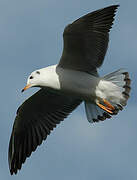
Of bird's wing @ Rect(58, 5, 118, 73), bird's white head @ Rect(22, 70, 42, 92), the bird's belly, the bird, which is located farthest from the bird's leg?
bird's white head @ Rect(22, 70, 42, 92)

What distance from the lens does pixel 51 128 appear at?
10.4 metres

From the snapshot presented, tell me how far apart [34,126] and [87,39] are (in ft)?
8.67

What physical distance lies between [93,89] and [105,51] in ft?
2.47

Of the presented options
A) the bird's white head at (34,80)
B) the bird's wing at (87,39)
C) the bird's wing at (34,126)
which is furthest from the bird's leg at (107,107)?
the bird's white head at (34,80)

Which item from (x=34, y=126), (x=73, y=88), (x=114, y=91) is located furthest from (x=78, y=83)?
(x=34, y=126)

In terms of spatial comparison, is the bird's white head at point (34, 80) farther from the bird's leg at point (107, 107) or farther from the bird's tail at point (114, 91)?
the bird's leg at point (107, 107)

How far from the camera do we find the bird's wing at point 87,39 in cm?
849

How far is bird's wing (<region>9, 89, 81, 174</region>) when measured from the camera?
1016 cm

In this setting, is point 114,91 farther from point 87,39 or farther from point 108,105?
point 87,39

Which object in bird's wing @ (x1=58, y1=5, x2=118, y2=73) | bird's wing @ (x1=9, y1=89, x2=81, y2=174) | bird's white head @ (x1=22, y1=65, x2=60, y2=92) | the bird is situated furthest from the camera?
bird's wing @ (x1=9, y1=89, x2=81, y2=174)

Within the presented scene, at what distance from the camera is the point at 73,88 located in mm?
8875

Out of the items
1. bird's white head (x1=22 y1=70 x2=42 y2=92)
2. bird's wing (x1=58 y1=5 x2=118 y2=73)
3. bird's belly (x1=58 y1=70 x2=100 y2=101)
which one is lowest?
bird's belly (x1=58 y1=70 x2=100 y2=101)

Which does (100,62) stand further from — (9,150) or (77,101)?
Answer: (9,150)

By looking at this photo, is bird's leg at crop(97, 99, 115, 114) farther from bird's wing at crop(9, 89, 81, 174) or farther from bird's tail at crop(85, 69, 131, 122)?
bird's wing at crop(9, 89, 81, 174)
